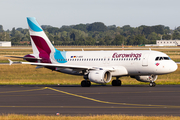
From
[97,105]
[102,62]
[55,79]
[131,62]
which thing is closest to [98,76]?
[102,62]

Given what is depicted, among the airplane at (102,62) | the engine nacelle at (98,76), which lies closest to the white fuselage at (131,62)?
the airplane at (102,62)

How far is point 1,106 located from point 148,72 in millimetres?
20566

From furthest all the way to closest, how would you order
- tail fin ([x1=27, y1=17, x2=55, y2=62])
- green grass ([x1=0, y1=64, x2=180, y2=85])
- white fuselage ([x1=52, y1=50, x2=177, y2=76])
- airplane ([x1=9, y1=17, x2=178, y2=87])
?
1. tail fin ([x1=27, y1=17, x2=55, y2=62])
2. green grass ([x1=0, y1=64, x2=180, y2=85])
3. airplane ([x1=9, y1=17, x2=178, y2=87])
4. white fuselage ([x1=52, y1=50, x2=177, y2=76])

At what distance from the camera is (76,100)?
2855 centimetres

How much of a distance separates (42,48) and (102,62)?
360 inches

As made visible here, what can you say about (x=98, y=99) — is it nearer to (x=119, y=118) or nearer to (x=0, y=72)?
(x=119, y=118)

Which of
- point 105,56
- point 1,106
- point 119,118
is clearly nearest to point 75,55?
point 105,56

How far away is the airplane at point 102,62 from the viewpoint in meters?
41.1

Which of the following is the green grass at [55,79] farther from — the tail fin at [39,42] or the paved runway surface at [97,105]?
the paved runway surface at [97,105]

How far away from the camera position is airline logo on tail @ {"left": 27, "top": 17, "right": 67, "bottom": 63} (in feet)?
158

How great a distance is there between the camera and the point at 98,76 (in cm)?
4091

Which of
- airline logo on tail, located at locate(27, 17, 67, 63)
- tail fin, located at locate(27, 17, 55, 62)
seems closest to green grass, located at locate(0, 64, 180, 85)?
airline logo on tail, located at locate(27, 17, 67, 63)

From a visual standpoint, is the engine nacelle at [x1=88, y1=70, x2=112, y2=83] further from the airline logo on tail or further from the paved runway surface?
the paved runway surface

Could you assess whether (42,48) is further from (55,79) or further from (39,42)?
(55,79)
